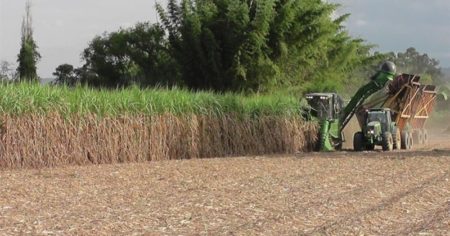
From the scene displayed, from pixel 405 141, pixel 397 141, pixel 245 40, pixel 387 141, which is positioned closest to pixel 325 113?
pixel 387 141

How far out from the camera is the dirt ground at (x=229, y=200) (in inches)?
318

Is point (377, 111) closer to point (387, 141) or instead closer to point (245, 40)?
point (387, 141)

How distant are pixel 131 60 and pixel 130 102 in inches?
603

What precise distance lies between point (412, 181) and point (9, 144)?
8.34m

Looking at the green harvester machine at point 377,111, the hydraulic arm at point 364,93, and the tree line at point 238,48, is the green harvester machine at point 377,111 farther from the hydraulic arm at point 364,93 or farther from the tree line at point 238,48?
the tree line at point 238,48

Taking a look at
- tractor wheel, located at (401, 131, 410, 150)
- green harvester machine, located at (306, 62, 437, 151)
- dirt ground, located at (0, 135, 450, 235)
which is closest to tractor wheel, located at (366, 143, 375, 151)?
green harvester machine, located at (306, 62, 437, 151)

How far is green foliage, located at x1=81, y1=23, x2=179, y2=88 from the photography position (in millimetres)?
30125

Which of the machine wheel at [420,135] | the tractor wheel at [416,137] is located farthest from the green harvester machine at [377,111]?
the machine wheel at [420,135]

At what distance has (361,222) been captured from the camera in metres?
8.41

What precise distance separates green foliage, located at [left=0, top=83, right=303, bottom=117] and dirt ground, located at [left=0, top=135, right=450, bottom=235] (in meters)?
1.86

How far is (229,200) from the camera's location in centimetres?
1002

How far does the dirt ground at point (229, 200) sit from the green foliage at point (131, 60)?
14465mm

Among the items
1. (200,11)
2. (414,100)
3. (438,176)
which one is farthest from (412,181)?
(200,11)

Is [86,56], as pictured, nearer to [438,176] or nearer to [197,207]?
[438,176]
